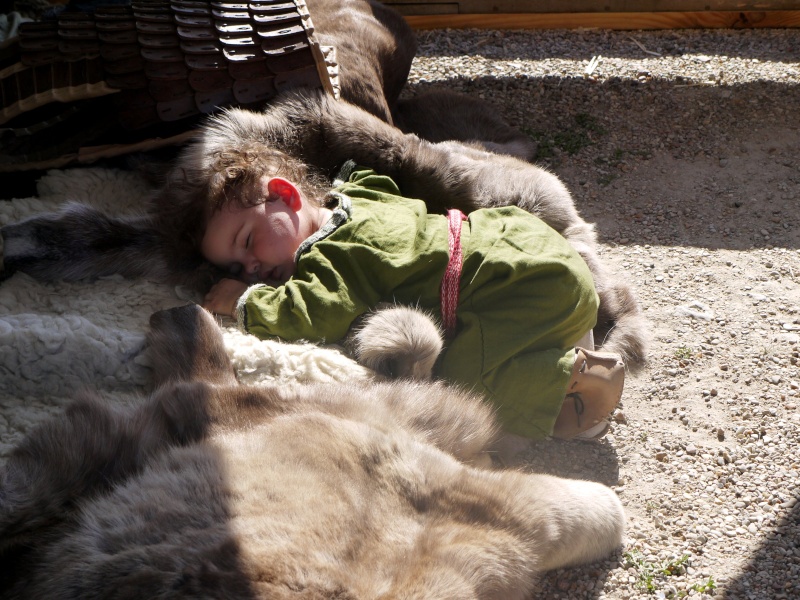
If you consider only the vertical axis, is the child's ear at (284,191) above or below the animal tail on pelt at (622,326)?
above

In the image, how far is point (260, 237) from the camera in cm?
313

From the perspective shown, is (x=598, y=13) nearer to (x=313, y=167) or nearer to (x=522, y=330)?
(x=313, y=167)

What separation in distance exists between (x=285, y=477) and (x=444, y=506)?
44cm

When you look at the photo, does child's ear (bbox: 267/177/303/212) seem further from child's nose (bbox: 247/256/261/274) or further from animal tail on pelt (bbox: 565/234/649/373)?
animal tail on pelt (bbox: 565/234/649/373)

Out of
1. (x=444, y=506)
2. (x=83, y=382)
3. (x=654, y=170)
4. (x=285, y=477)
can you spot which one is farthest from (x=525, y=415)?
(x=654, y=170)

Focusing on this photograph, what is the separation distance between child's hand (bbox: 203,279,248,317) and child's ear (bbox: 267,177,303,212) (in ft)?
1.21

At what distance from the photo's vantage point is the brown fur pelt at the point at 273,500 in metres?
1.74

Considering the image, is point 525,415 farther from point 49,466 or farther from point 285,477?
point 49,466

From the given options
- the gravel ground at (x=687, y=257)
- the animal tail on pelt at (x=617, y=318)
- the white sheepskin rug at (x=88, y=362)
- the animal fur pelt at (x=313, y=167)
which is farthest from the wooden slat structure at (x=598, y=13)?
the white sheepskin rug at (x=88, y=362)

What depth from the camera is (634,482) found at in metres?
2.98

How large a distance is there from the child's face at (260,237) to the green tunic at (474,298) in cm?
11

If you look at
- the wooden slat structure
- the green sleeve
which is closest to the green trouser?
the green sleeve

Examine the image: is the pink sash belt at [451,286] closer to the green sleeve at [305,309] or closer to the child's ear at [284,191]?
the green sleeve at [305,309]

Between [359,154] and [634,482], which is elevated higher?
[359,154]
